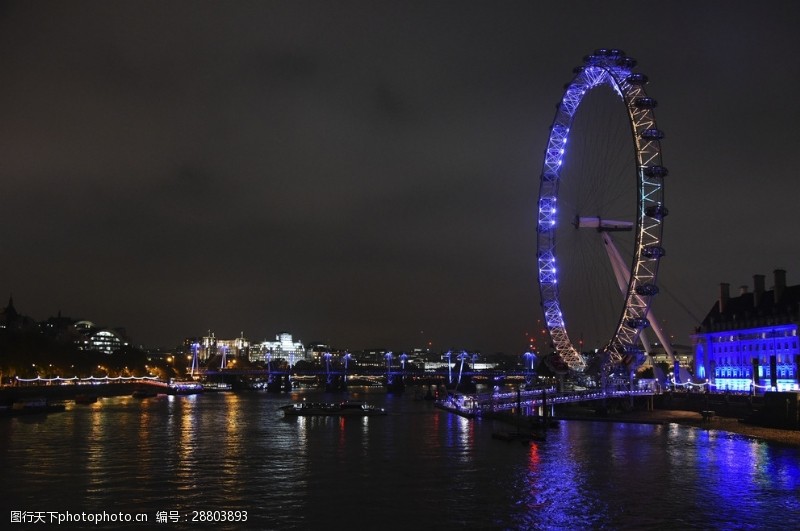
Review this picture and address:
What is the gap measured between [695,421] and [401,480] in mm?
37449

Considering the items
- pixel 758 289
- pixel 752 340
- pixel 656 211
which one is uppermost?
pixel 656 211

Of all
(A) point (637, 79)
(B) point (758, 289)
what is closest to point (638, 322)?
(B) point (758, 289)

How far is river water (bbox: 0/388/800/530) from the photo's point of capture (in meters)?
29.7

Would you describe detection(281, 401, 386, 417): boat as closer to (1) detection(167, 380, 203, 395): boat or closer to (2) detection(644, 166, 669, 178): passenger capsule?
(2) detection(644, 166, 669, 178): passenger capsule

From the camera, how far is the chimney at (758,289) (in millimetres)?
82588

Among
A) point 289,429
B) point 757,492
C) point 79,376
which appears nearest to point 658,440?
point 757,492

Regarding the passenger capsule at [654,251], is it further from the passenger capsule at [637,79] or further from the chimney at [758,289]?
the chimney at [758,289]

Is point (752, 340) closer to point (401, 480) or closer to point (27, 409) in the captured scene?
point (401, 480)

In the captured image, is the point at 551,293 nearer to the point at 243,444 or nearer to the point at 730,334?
the point at 730,334

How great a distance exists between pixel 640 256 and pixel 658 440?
63.2 feet

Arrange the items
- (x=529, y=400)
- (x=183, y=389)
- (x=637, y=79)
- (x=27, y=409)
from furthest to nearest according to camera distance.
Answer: (x=183, y=389), (x=529, y=400), (x=27, y=409), (x=637, y=79)

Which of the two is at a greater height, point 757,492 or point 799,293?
point 799,293

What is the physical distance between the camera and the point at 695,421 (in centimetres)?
6662

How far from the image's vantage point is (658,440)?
55.0m
